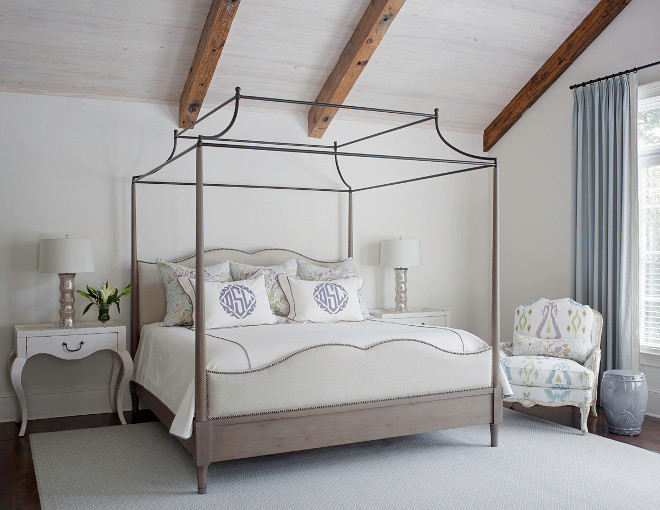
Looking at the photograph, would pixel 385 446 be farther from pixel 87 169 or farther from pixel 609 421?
pixel 87 169

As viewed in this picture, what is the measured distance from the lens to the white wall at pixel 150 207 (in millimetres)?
4570

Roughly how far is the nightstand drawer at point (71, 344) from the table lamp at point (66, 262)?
146mm

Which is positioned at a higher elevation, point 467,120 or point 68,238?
point 467,120

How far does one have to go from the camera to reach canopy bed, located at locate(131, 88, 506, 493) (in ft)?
10.6

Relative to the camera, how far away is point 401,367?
3.66m

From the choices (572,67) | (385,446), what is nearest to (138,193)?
(385,446)

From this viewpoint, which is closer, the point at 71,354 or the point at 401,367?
the point at 401,367

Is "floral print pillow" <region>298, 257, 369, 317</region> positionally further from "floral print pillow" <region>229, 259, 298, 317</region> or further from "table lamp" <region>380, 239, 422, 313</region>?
"table lamp" <region>380, 239, 422, 313</region>

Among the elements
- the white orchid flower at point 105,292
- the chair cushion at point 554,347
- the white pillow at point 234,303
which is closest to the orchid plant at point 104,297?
the white orchid flower at point 105,292

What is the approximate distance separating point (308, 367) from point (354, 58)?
229cm

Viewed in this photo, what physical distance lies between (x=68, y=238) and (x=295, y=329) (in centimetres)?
161

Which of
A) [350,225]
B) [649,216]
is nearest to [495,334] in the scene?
[649,216]

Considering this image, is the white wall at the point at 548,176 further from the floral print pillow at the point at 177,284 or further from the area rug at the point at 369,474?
the floral print pillow at the point at 177,284

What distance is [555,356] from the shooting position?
461 cm
